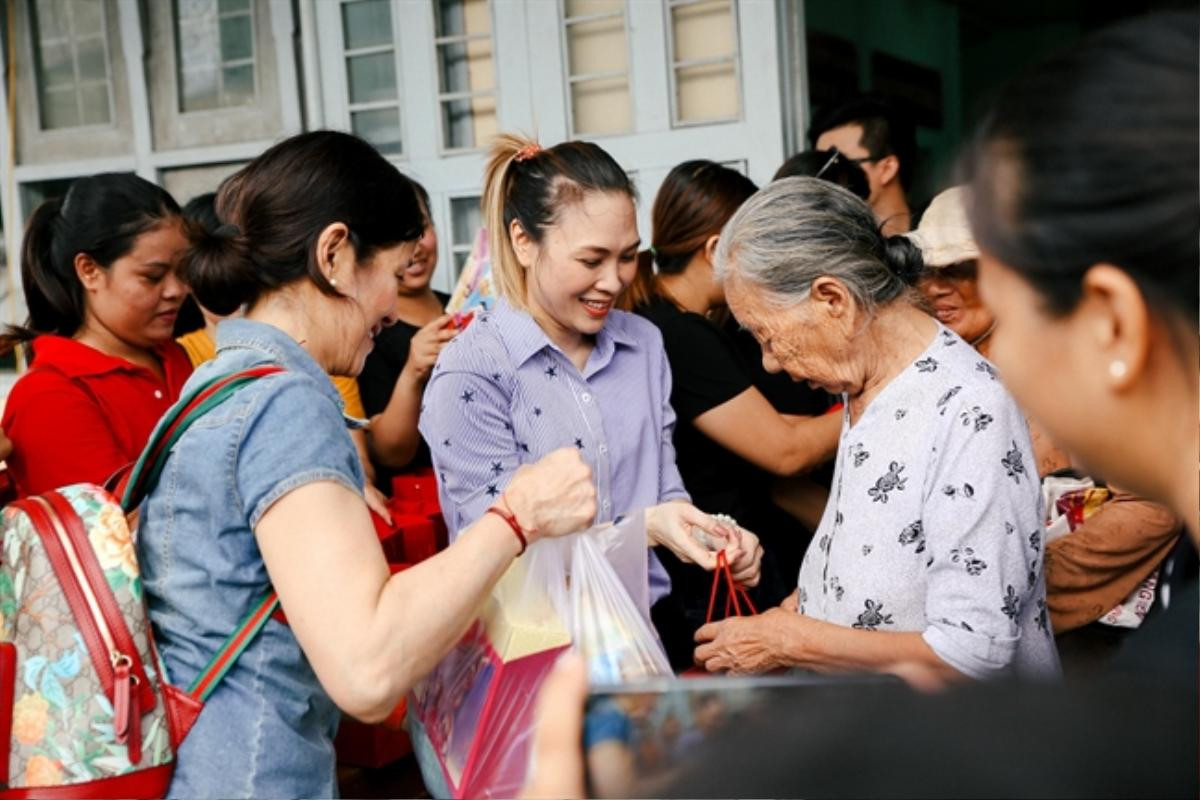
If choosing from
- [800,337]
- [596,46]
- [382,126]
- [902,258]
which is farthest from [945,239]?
[382,126]

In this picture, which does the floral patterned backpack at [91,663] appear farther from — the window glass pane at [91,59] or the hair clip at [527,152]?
the window glass pane at [91,59]

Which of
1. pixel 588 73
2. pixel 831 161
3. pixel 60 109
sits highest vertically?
pixel 60 109

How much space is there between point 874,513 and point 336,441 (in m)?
0.82

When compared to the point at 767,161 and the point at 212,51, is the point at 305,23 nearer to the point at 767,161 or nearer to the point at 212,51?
the point at 212,51

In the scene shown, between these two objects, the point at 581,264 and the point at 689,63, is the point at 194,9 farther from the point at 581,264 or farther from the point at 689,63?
the point at 581,264

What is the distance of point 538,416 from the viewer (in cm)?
226

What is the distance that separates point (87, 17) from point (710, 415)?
11.0ft

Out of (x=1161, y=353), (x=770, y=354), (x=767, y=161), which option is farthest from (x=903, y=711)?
(x=767, y=161)

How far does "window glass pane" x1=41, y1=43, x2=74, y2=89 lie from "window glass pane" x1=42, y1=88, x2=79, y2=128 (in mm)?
34

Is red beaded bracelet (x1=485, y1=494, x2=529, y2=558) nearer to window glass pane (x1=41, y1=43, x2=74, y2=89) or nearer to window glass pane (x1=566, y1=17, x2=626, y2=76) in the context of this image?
window glass pane (x1=566, y1=17, x2=626, y2=76)

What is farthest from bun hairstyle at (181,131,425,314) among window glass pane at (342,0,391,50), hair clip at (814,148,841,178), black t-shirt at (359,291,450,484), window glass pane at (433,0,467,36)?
window glass pane at (342,0,391,50)

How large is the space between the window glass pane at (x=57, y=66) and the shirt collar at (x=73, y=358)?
8.22 ft

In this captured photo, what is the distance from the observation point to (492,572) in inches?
55.6

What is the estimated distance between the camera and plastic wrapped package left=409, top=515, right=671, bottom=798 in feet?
4.89
